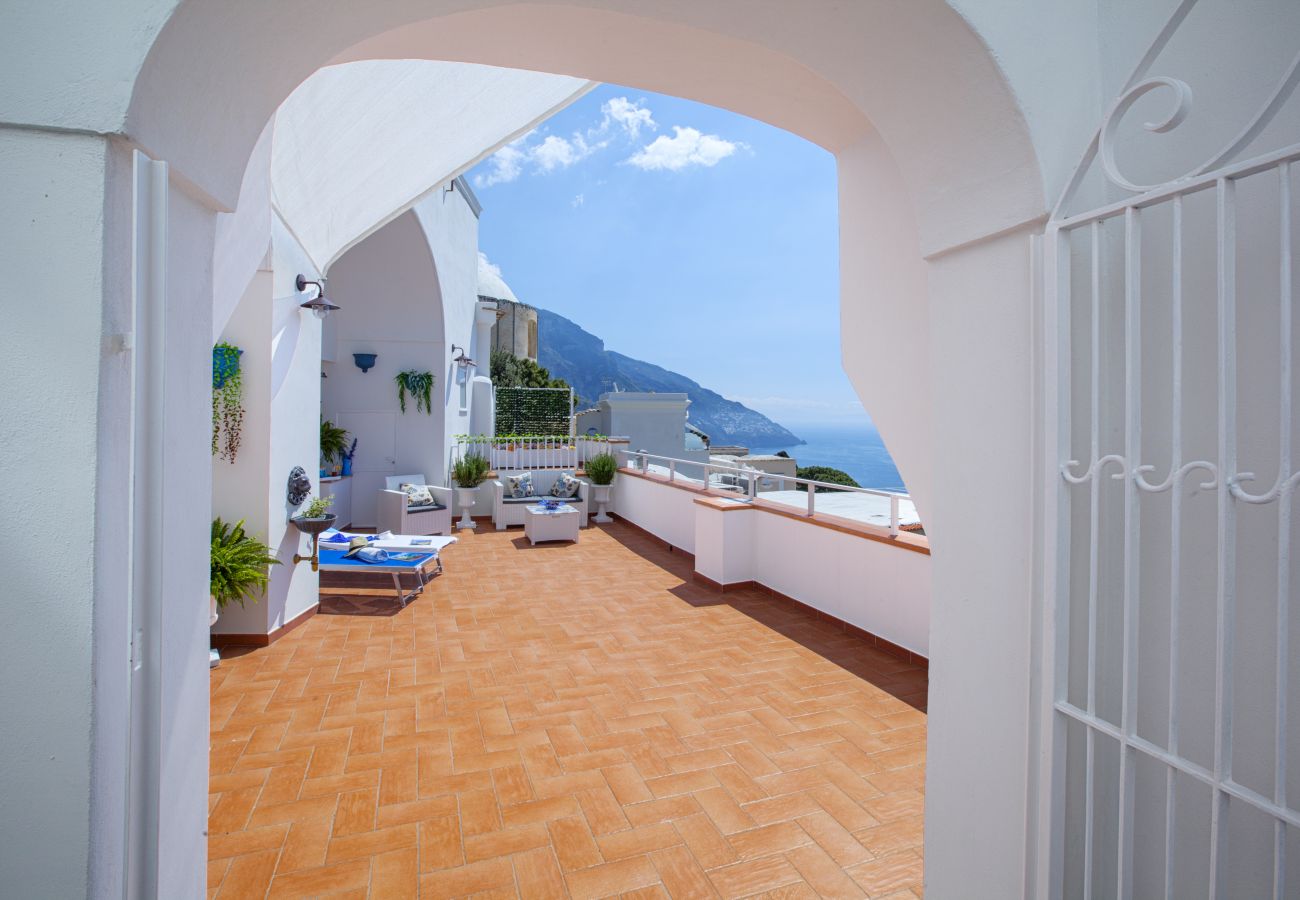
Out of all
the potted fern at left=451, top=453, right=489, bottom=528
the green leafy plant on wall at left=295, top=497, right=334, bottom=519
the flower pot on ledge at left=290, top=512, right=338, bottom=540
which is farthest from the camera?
the potted fern at left=451, top=453, right=489, bottom=528

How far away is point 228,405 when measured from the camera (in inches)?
164

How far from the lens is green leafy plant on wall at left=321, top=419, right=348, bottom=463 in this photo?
8.60m

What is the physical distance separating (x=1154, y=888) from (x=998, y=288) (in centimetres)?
138

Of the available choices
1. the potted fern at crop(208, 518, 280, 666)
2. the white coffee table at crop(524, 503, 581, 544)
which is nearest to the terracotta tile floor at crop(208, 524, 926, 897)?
the potted fern at crop(208, 518, 280, 666)

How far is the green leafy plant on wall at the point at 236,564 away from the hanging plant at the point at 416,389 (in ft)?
17.5

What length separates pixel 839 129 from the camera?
8.37ft

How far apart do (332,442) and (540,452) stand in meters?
2.97

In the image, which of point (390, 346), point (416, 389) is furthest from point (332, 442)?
point (390, 346)

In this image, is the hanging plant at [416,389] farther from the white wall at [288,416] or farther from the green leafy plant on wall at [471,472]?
the white wall at [288,416]

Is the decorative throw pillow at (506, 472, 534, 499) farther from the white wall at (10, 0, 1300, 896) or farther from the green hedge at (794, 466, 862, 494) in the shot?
the green hedge at (794, 466, 862, 494)

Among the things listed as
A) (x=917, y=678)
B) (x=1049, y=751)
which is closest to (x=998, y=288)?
(x=1049, y=751)

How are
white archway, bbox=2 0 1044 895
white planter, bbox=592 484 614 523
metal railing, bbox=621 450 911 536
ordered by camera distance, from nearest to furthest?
1. white archway, bbox=2 0 1044 895
2. metal railing, bbox=621 450 911 536
3. white planter, bbox=592 484 614 523

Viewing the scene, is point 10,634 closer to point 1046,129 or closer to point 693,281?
point 1046,129

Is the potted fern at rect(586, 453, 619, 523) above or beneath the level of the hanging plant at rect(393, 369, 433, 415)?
beneath
